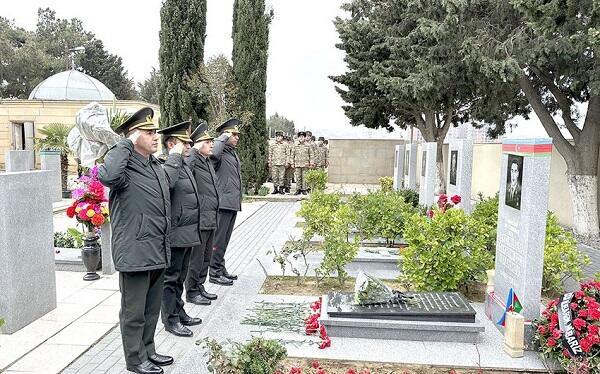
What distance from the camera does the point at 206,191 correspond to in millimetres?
5582

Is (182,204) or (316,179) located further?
(316,179)

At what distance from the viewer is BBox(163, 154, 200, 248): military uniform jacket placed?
451 centimetres

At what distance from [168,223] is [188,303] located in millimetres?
2135

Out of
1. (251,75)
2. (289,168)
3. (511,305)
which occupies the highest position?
(251,75)

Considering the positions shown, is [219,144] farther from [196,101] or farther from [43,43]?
[43,43]

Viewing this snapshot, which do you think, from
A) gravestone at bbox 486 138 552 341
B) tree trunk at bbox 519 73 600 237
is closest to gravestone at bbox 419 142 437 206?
tree trunk at bbox 519 73 600 237

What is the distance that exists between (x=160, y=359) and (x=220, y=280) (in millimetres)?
2534

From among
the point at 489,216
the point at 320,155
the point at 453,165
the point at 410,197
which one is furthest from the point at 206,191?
the point at 320,155

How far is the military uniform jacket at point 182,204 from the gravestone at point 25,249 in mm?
1508

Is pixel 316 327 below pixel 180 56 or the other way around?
below

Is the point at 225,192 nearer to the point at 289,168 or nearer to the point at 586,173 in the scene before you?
the point at 586,173

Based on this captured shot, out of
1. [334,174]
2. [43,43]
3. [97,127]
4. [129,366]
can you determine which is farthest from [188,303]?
[43,43]

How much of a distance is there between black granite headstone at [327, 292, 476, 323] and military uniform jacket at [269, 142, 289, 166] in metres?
Answer: 13.9

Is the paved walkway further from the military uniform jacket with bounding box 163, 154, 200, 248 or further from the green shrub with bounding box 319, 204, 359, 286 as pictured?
the green shrub with bounding box 319, 204, 359, 286
